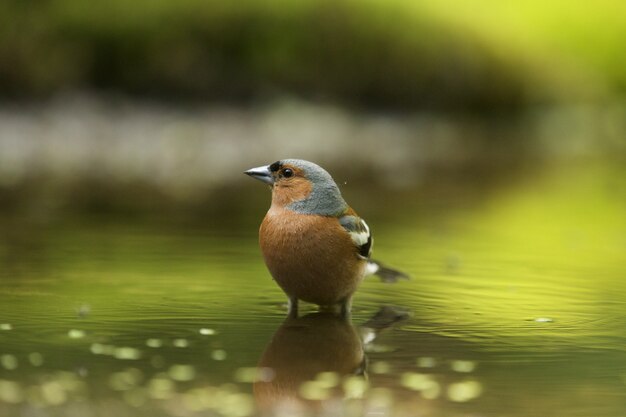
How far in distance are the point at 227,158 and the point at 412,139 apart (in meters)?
3.93

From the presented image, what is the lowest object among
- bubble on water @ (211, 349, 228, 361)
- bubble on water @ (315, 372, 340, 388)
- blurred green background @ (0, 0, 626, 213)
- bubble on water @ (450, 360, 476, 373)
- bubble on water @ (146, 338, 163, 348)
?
bubble on water @ (315, 372, 340, 388)

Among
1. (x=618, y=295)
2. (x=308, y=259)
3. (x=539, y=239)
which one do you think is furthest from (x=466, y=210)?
(x=308, y=259)

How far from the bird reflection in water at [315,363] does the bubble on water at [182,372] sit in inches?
10.8

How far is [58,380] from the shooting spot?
16.0 ft

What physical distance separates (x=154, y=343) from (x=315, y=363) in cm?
75

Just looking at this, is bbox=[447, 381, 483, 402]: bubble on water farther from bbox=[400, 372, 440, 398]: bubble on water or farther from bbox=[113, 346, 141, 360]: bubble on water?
bbox=[113, 346, 141, 360]: bubble on water

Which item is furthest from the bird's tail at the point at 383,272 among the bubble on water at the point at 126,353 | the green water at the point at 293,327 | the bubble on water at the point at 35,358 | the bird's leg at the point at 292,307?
the bubble on water at the point at 35,358

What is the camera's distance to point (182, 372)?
16.6ft

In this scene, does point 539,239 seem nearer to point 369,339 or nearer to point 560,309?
point 560,309

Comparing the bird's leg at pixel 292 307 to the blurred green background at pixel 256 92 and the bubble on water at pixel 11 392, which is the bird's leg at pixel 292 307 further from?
the blurred green background at pixel 256 92

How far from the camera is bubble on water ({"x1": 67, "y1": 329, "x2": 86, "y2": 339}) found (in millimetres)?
5793

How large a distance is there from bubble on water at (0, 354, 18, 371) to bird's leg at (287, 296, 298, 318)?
68.4 inches

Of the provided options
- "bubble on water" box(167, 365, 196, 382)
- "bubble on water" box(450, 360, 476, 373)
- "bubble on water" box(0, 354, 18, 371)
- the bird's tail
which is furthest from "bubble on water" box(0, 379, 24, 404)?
the bird's tail

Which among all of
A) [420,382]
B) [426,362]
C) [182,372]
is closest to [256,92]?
[426,362]
